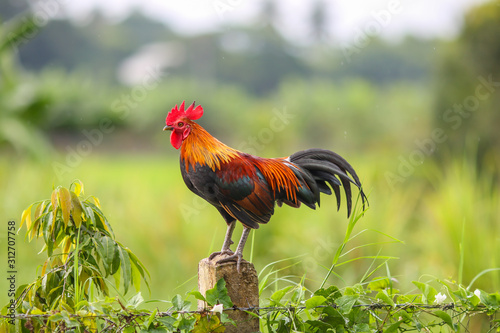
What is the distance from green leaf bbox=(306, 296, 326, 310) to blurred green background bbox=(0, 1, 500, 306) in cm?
38

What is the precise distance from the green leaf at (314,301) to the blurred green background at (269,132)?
38 centimetres

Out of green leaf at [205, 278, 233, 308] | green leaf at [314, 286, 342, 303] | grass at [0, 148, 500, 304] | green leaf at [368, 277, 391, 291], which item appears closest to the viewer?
green leaf at [205, 278, 233, 308]

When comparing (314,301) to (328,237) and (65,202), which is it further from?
(328,237)

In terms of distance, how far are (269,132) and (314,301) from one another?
138 inches

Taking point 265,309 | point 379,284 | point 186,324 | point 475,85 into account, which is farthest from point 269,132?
point 186,324

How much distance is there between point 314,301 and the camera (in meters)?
1.50

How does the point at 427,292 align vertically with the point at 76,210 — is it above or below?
below

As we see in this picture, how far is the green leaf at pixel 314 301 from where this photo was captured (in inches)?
58.9

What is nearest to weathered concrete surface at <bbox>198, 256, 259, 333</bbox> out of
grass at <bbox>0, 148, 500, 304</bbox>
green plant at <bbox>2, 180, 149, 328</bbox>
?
green plant at <bbox>2, 180, 149, 328</bbox>

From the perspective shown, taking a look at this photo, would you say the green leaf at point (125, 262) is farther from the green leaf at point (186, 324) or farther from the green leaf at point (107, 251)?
the green leaf at point (186, 324)

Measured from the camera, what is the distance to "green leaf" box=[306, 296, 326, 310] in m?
1.50

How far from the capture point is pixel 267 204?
169 centimetres

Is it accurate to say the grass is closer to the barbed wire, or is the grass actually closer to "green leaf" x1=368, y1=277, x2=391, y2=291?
"green leaf" x1=368, y1=277, x2=391, y2=291

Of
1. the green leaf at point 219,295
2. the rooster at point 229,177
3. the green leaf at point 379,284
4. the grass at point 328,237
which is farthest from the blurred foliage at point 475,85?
the green leaf at point 219,295
